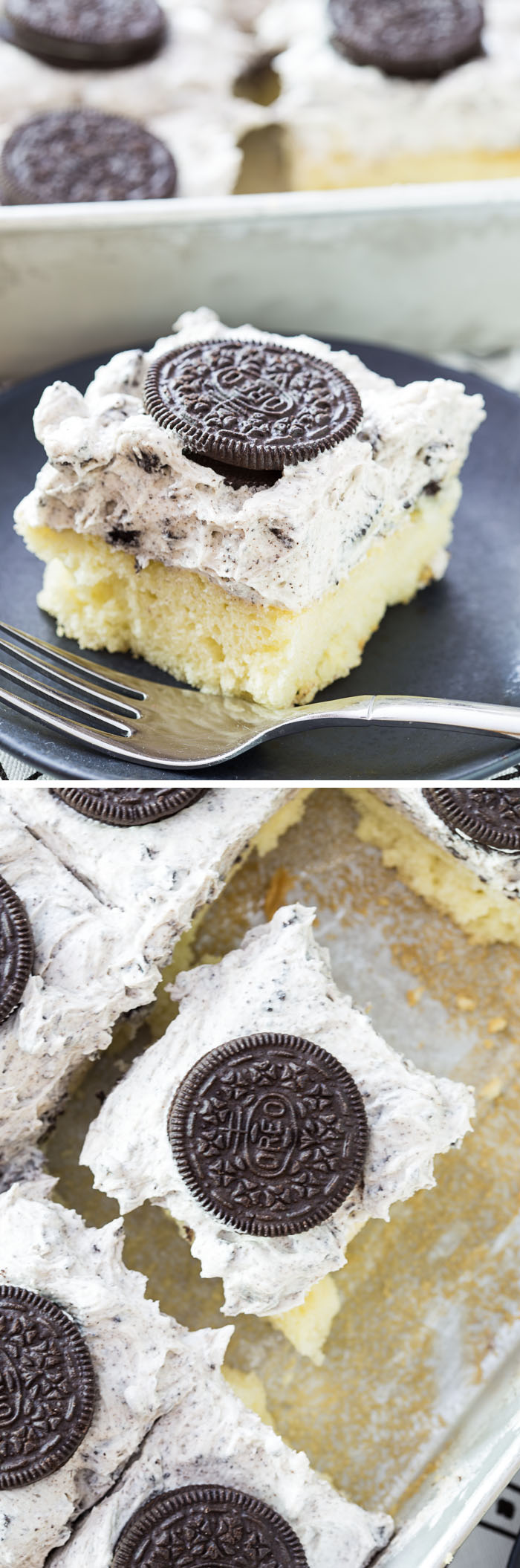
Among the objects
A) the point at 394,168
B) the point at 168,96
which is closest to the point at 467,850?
the point at 394,168

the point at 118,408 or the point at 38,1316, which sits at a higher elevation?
the point at 118,408

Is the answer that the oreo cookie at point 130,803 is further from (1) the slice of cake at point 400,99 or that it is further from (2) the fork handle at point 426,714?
(1) the slice of cake at point 400,99

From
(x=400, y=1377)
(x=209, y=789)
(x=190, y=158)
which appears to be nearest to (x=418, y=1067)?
(x=400, y=1377)

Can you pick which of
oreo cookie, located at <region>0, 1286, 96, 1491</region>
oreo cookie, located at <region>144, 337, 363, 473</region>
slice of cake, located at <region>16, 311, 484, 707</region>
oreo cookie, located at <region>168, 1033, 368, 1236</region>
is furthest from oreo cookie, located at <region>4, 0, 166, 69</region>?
oreo cookie, located at <region>0, 1286, 96, 1491</region>

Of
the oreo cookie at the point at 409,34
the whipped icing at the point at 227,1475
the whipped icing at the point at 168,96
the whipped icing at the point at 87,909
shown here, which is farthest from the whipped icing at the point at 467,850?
the oreo cookie at the point at 409,34

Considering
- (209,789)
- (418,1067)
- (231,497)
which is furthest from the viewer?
(418,1067)

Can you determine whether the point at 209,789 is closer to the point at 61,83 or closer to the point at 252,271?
the point at 252,271

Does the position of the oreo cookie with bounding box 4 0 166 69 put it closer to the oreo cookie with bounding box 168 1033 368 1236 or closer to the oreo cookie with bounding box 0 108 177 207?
the oreo cookie with bounding box 0 108 177 207
